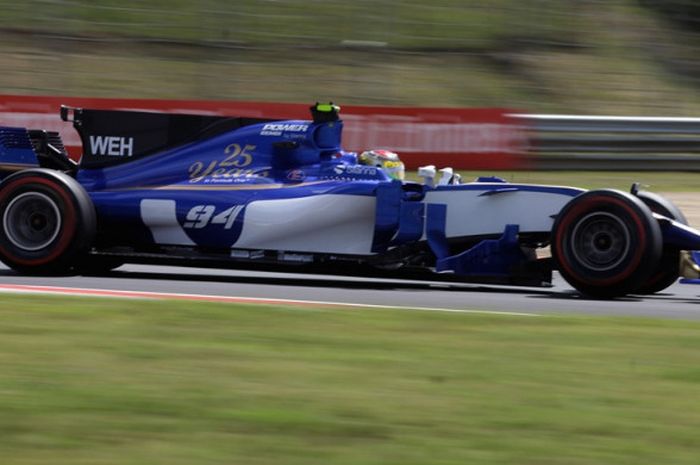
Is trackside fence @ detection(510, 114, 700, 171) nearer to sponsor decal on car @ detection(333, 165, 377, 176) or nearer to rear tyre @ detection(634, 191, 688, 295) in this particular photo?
rear tyre @ detection(634, 191, 688, 295)

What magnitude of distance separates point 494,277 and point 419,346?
293cm

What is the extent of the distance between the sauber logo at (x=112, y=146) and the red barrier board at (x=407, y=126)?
7272 millimetres

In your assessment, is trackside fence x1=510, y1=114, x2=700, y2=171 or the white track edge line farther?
trackside fence x1=510, y1=114, x2=700, y2=171

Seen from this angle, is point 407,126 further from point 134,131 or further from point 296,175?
point 296,175

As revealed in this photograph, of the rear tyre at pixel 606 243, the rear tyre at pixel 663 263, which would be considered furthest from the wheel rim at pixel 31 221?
the rear tyre at pixel 663 263

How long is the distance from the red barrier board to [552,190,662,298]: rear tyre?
341 inches

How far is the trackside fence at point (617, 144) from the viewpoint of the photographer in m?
17.7

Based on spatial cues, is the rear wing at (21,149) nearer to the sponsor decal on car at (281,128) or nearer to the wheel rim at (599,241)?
the sponsor decal on car at (281,128)

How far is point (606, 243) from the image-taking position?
8.59m

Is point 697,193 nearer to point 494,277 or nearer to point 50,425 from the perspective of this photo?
point 494,277

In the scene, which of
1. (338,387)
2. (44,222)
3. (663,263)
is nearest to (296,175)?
(44,222)

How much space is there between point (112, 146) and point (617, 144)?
9875 millimetres

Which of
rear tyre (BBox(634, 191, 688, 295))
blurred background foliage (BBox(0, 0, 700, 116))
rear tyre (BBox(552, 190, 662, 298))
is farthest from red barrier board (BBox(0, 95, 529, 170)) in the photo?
rear tyre (BBox(552, 190, 662, 298))

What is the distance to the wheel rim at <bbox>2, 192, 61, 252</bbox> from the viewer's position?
31.0 feet
